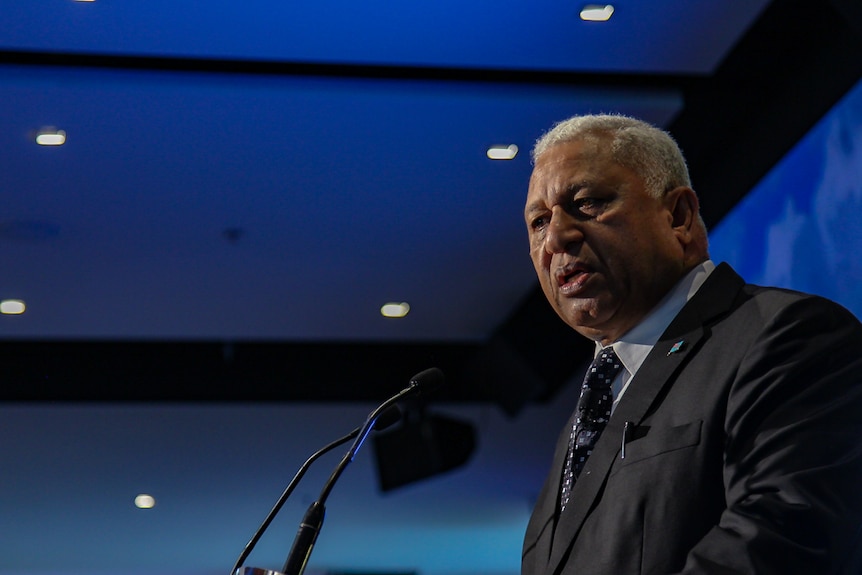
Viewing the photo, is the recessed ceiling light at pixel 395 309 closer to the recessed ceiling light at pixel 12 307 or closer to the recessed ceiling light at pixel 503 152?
the recessed ceiling light at pixel 503 152

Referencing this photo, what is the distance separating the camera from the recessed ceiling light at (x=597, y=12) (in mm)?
3904

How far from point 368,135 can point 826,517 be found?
354 centimetres

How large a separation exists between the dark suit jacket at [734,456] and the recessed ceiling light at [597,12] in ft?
7.79

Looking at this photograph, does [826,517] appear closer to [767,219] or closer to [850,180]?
[850,180]

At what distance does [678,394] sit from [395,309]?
5139mm

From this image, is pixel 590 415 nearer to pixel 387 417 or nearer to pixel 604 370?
pixel 604 370

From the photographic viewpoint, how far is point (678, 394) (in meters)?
1.60

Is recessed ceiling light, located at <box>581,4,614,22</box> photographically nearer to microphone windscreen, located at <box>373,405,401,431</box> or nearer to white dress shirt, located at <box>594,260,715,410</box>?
white dress shirt, located at <box>594,260,715,410</box>

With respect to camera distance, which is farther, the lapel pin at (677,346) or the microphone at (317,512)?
the lapel pin at (677,346)

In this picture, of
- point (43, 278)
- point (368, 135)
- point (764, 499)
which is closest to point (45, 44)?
point (368, 135)

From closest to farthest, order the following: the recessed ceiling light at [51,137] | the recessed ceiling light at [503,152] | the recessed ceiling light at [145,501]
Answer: the recessed ceiling light at [51,137], the recessed ceiling light at [503,152], the recessed ceiling light at [145,501]

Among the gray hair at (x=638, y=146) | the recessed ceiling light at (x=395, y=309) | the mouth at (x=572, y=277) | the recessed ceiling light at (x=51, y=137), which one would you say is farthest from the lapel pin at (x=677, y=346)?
the recessed ceiling light at (x=395, y=309)

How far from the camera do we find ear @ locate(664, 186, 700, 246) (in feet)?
6.47

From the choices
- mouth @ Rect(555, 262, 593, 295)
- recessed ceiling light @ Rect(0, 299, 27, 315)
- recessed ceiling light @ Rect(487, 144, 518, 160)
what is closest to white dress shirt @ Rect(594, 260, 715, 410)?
mouth @ Rect(555, 262, 593, 295)
